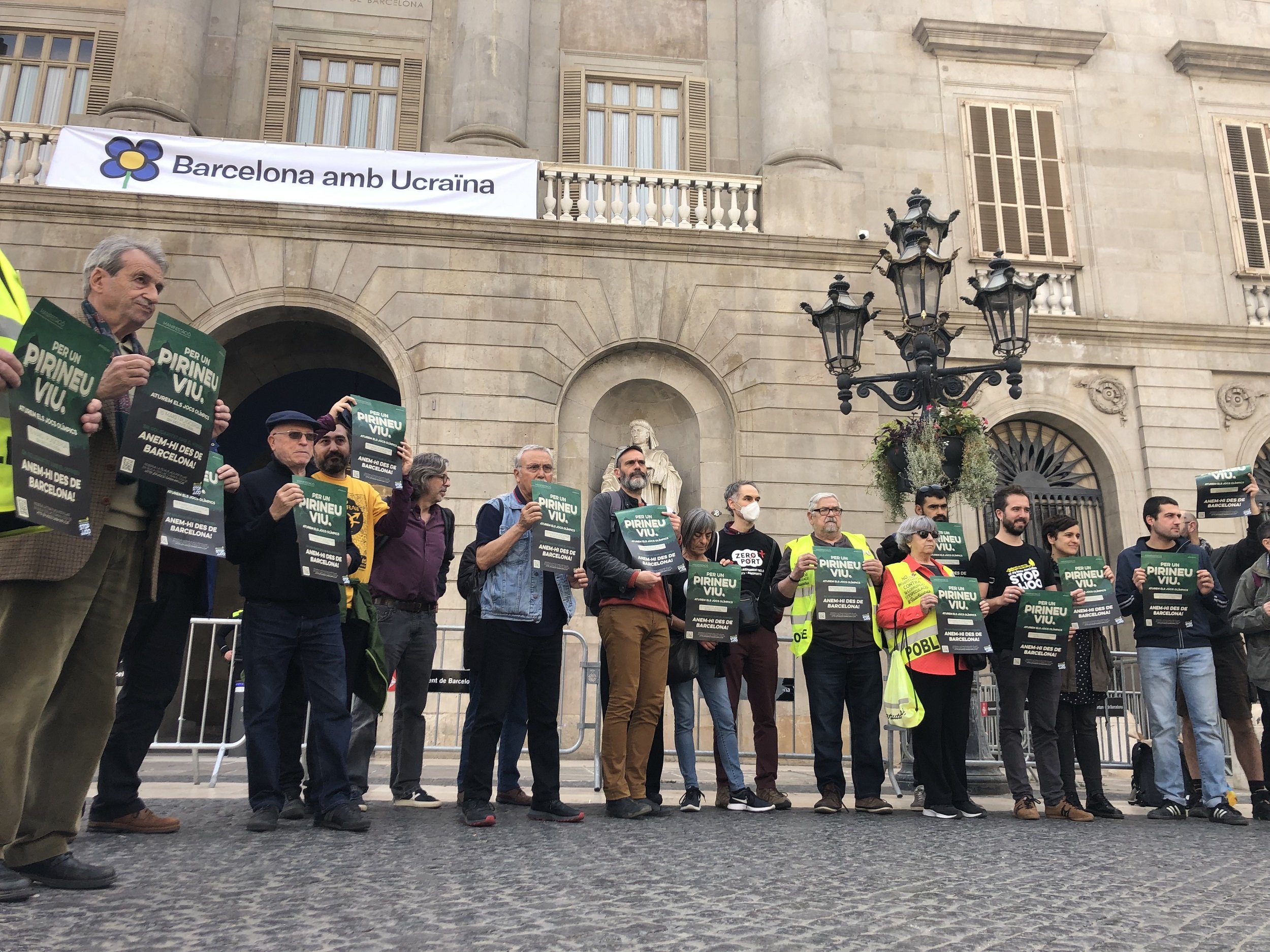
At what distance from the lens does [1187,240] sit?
56.5 ft

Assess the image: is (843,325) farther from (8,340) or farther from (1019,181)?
(1019,181)

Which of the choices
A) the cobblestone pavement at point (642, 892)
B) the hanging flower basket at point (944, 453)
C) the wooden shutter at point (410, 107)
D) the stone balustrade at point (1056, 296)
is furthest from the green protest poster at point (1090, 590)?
the wooden shutter at point (410, 107)

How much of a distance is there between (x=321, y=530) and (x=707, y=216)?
10.7 m

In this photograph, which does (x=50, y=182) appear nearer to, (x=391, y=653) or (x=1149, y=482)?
(x=391, y=653)

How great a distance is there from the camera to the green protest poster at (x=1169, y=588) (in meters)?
7.28

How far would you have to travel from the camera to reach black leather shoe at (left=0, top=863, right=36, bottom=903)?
3.12m

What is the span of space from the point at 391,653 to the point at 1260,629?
6141 mm

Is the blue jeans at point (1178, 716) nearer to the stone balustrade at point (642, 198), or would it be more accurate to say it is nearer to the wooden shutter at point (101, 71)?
the stone balustrade at point (642, 198)

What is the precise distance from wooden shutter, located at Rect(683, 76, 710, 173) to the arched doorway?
6553 millimetres

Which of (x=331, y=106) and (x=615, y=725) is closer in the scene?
(x=615, y=725)

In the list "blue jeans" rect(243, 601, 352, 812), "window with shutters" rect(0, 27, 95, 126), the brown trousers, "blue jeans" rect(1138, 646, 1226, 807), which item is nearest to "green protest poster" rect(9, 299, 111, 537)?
"blue jeans" rect(243, 601, 352, 812)

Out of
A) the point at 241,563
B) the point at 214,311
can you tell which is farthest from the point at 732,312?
the point at 241,563

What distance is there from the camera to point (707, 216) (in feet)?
48.5

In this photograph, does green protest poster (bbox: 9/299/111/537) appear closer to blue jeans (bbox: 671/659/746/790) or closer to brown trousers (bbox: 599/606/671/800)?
brown trousers (bbox: 599/606/671/800)
